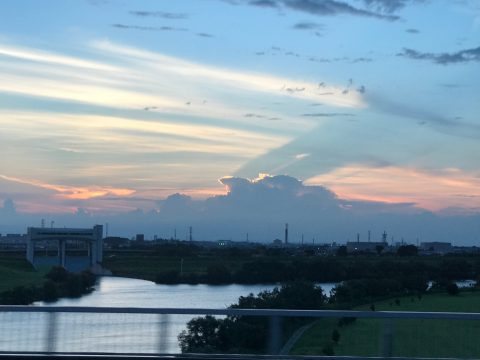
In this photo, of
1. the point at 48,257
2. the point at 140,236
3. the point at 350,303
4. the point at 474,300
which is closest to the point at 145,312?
the point at 350,303

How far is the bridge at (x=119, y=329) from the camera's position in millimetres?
11469

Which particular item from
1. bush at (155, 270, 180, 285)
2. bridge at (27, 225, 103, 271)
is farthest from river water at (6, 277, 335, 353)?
bridge at (27, 225, 103, 271)

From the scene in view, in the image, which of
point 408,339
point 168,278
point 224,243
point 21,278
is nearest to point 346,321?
point 408,339

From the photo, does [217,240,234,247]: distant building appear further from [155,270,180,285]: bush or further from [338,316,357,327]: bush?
[338,316,357,327]: bush

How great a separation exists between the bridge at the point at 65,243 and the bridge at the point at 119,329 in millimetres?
14097

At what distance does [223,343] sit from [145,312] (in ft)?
3.94

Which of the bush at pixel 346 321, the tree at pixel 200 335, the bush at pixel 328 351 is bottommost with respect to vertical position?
the bush at pixel 328 351

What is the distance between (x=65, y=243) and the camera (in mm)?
27234

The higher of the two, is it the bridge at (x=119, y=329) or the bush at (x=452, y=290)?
the bush at (x=452, y=290)

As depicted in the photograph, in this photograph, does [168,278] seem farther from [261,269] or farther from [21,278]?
[21,278]

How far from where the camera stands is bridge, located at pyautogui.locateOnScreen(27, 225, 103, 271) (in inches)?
1046

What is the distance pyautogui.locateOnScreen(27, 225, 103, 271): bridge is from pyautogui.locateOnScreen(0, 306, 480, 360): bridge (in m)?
14.1

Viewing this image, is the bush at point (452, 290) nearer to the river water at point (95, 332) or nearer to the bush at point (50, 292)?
the bush at point (50, 292)

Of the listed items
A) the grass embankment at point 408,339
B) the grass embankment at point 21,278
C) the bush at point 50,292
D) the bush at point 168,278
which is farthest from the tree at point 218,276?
the grass embankment at point 408,339
